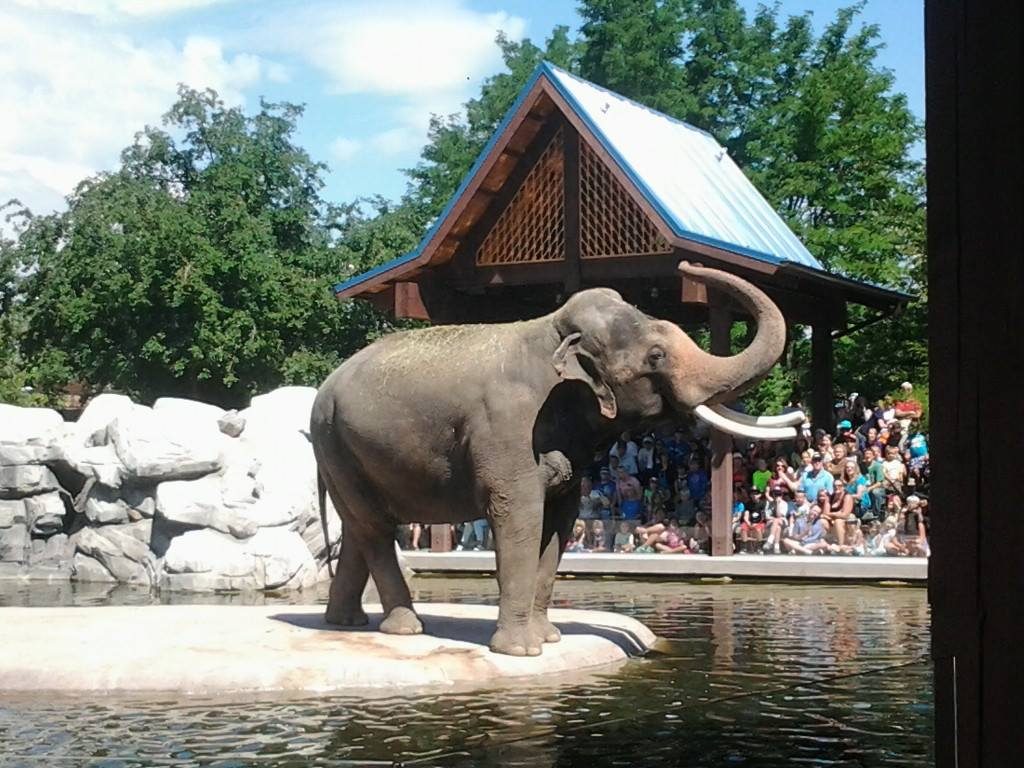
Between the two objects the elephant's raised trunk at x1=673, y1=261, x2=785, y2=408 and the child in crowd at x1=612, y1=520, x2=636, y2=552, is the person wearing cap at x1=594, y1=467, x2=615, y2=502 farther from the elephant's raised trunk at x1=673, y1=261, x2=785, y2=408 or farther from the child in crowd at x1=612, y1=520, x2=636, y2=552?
the elephant's raised trunk at x1=673, y1=261, x2=785, y2=408

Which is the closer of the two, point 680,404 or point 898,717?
point 898,717

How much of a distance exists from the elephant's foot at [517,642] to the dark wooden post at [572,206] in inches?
426

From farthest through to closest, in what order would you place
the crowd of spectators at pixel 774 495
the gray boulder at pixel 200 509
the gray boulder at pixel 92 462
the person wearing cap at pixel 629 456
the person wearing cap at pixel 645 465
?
the person wearing cap at pixel 645 465, the person wearing cap at pixel 629 456, the gray boulder at pixel 92 462, the crowd of spectators at pixel 774 495, the gray boulder at pixel 200 509

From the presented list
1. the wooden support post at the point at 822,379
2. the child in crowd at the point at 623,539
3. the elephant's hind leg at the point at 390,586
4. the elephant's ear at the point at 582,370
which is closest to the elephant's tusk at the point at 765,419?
the elephant's ear at the point at 582,370

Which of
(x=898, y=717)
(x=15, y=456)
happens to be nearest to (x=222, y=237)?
(x=15, y=456)

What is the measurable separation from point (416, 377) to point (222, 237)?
1130 inches

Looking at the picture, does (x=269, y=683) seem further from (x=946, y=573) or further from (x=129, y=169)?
(x=129, y=169)

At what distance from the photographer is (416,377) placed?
9516mm

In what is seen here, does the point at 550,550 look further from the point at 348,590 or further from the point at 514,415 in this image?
the point at 348,590

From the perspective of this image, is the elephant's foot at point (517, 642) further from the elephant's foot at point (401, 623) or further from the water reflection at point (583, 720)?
the elephant's foot at point (401, 623)

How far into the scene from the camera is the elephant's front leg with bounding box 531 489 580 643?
952 cm

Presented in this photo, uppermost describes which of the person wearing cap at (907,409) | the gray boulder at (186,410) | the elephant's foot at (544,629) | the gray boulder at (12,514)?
the person wearing cap at (907,409)

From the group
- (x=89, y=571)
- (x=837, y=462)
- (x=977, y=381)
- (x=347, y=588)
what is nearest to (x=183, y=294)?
(x=89, y=571)

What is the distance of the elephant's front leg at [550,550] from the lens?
→ 375 inches
